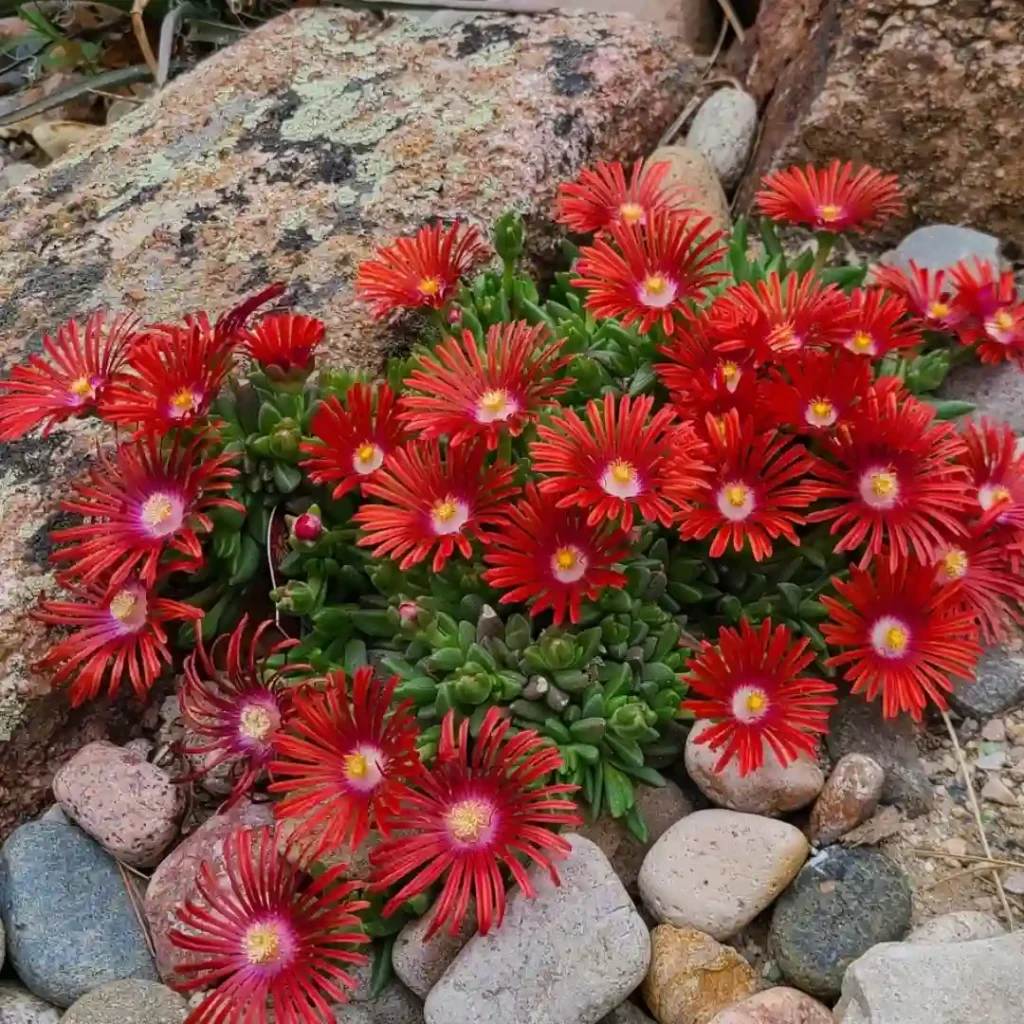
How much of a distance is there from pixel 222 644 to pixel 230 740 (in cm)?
25

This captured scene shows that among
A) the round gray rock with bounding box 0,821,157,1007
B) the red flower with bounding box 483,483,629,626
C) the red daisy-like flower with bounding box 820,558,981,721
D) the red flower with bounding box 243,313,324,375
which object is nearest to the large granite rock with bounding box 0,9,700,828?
the round gray rock with bounding box 0,821,157,1007

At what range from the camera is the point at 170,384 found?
5.21 ft

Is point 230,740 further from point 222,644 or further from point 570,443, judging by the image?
point 570,443

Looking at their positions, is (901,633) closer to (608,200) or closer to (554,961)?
(554,961)

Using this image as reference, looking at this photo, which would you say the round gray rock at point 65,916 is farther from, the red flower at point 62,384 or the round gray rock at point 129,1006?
the red flower at point 62,384

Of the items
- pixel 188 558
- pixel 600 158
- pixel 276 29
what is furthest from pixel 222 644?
pixel 276 29

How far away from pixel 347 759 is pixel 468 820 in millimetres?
179

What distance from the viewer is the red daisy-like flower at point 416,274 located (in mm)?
1854

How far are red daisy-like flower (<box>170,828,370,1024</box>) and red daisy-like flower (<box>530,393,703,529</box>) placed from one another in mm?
589

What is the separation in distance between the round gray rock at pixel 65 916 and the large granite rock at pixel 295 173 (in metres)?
0.11

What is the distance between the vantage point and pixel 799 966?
4.81ft

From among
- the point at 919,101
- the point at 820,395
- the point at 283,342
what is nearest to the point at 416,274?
the point at 283,342

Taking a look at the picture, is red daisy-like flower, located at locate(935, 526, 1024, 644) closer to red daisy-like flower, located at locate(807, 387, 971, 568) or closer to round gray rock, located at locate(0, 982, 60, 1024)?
red daisy-like flower, located at locate(807, 387, 971, 568)

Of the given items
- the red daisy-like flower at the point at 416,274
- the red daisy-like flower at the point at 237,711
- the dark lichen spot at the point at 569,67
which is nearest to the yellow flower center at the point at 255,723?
the red daisy-like flower at the point at 237,711
